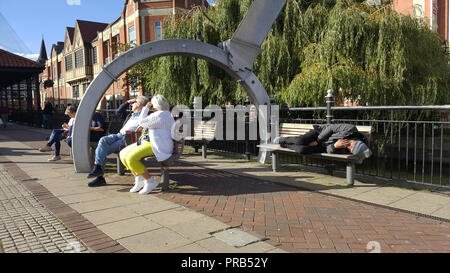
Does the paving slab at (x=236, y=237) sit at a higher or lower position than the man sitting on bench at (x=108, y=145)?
lower

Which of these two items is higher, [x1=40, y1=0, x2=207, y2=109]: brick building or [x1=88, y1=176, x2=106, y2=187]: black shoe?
[x1=40, y1=0, x2=207, y2=109]: brick building

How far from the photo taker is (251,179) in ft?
19.7

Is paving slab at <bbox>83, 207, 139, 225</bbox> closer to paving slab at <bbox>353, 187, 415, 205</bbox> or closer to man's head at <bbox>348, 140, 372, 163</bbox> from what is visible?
paving slab at <bbox>353, 187, 415, 205</bbox>

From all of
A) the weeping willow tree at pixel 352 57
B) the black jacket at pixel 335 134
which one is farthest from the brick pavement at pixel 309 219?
the weeping willow tree at pixel 352 57

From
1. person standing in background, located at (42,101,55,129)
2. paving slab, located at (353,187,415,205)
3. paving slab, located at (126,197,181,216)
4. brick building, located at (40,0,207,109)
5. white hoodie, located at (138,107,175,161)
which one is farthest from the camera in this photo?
brick building, located at (40,0,207,109)

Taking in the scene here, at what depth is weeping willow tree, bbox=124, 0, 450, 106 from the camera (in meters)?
8.70

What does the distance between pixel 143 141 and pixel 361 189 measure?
340 centimetres

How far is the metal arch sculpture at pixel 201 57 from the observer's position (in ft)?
19.8

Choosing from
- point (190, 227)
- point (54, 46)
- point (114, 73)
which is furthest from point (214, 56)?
point (54, 46)

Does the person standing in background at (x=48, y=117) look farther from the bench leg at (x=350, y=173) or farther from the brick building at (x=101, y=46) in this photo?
the bench leg at (x=350, y=173)

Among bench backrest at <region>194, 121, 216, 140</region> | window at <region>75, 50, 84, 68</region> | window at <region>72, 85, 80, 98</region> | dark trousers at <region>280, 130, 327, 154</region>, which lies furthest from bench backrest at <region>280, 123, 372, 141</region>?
window at <region>72, 85, 80, 98</region>

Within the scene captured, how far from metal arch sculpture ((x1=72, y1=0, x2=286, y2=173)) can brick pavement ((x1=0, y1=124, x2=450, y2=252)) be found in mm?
2108

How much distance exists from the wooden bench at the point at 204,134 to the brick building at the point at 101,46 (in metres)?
14.7

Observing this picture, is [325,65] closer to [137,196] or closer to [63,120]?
[137,196]
